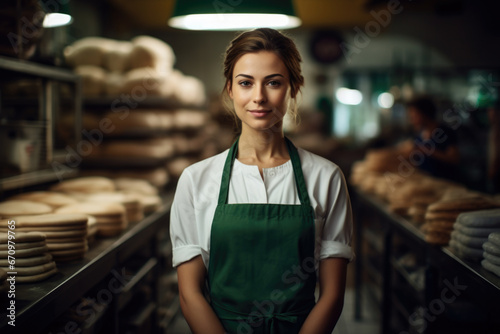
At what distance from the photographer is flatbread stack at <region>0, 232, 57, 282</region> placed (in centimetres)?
168

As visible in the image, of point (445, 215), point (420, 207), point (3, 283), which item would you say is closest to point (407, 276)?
point (420, 207)

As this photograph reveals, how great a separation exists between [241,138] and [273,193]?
23 centimetres

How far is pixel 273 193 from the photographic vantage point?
1604 millimetres

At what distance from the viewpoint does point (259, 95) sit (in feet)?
5.08

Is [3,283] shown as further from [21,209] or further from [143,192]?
[143,192]

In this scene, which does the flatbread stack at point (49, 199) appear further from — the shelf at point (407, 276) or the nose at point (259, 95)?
the shelf at point (407, 276)

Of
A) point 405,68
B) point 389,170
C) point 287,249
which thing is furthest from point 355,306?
point 405,68

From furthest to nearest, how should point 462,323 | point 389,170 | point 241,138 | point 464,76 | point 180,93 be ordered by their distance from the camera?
point 464,76 < point 180,93 < point 389,170 < point 462,323 < point 241,138

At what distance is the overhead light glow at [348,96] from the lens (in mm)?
10516

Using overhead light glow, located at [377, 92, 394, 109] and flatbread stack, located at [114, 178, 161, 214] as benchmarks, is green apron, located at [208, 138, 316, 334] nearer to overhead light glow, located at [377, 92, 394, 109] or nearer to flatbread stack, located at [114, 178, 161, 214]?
flatbread stack, located at [114, 178, 161, 214]

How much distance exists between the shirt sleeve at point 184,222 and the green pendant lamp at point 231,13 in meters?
1.04

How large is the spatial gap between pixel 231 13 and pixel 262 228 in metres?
1.25

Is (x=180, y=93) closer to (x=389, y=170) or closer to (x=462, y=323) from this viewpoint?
(x=389, y=170)

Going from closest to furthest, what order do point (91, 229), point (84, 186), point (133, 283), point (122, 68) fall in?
1. point (91, 229)
2. point (133, 283)
3. point (84, 186)
4. point (122, 68)
